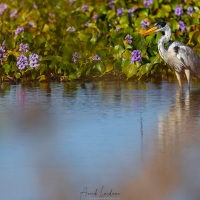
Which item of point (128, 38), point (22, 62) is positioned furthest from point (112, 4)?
point (22, 62)

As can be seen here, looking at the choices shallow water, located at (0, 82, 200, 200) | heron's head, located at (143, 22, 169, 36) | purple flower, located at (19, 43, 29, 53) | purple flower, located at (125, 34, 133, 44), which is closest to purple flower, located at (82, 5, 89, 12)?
purple flower, located at (125, 34, 133, 44)

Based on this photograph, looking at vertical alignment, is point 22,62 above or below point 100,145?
above

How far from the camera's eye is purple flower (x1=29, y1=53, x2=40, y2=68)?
15.4 meters

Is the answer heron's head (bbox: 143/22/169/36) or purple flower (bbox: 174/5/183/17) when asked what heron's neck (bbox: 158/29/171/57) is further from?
purple flower (bbox: 174/5/183/17)

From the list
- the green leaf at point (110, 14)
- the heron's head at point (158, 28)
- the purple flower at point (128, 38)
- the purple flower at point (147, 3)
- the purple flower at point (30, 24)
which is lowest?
the purple flower at point (128, 38)

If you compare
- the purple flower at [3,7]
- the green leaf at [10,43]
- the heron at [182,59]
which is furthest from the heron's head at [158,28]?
the purple flower at [3,7]

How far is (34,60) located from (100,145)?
7563 millimetres

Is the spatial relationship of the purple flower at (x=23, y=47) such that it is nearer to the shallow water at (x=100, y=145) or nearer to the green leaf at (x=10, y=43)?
the green leaf at (x=10, y=43)

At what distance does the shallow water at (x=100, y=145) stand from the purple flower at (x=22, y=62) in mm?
2525

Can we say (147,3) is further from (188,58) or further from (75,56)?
(188,58)

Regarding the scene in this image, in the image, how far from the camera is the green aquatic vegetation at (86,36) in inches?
606

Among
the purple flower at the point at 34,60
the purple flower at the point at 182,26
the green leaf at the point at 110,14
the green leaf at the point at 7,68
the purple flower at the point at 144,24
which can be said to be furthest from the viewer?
the green leaf at the point at 110,14

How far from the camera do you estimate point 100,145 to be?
804cm

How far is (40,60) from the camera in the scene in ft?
51.1
